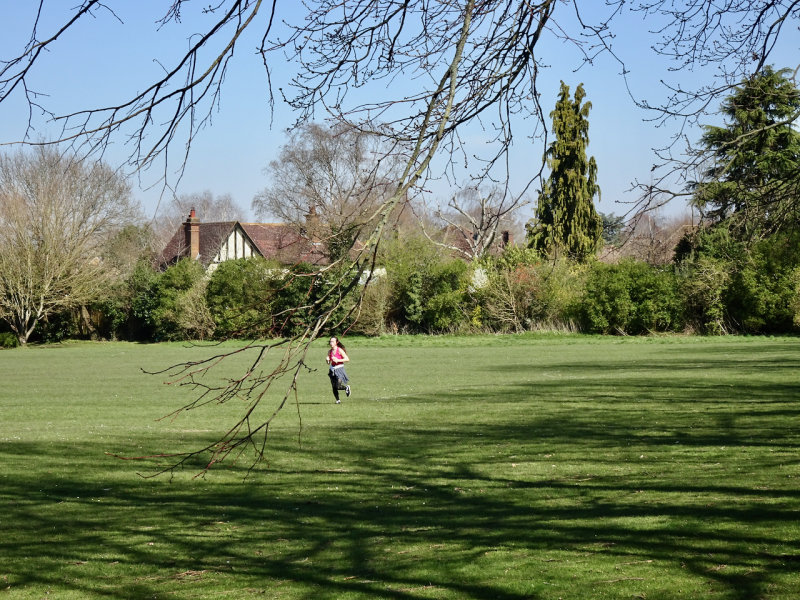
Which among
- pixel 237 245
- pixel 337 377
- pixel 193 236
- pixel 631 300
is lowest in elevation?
pixel 337 377

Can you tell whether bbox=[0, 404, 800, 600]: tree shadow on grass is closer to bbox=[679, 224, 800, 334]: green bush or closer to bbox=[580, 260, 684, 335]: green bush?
bbox=[679, 224, 800, 334]: green bush

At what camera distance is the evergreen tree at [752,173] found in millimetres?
7480

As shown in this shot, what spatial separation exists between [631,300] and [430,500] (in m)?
35.6

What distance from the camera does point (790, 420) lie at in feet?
45.7

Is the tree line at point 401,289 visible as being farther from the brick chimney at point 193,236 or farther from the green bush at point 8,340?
the brick chimney at point 193,236

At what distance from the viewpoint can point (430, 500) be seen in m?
9.13

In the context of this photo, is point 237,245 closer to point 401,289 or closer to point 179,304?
point 179,304

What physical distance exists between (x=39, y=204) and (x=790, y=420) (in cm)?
4198

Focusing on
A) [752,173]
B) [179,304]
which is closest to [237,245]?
[179,304]

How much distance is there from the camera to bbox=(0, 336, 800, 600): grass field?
6.25 metres

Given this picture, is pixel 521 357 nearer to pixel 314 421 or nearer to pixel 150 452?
pixel 314 421

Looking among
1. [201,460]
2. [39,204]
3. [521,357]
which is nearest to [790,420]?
[201,460]

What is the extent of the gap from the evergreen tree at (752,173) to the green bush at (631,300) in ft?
108

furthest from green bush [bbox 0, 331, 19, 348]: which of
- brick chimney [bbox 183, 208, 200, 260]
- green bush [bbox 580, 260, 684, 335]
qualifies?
green bush [bbox 580, 260, 684, 335]
